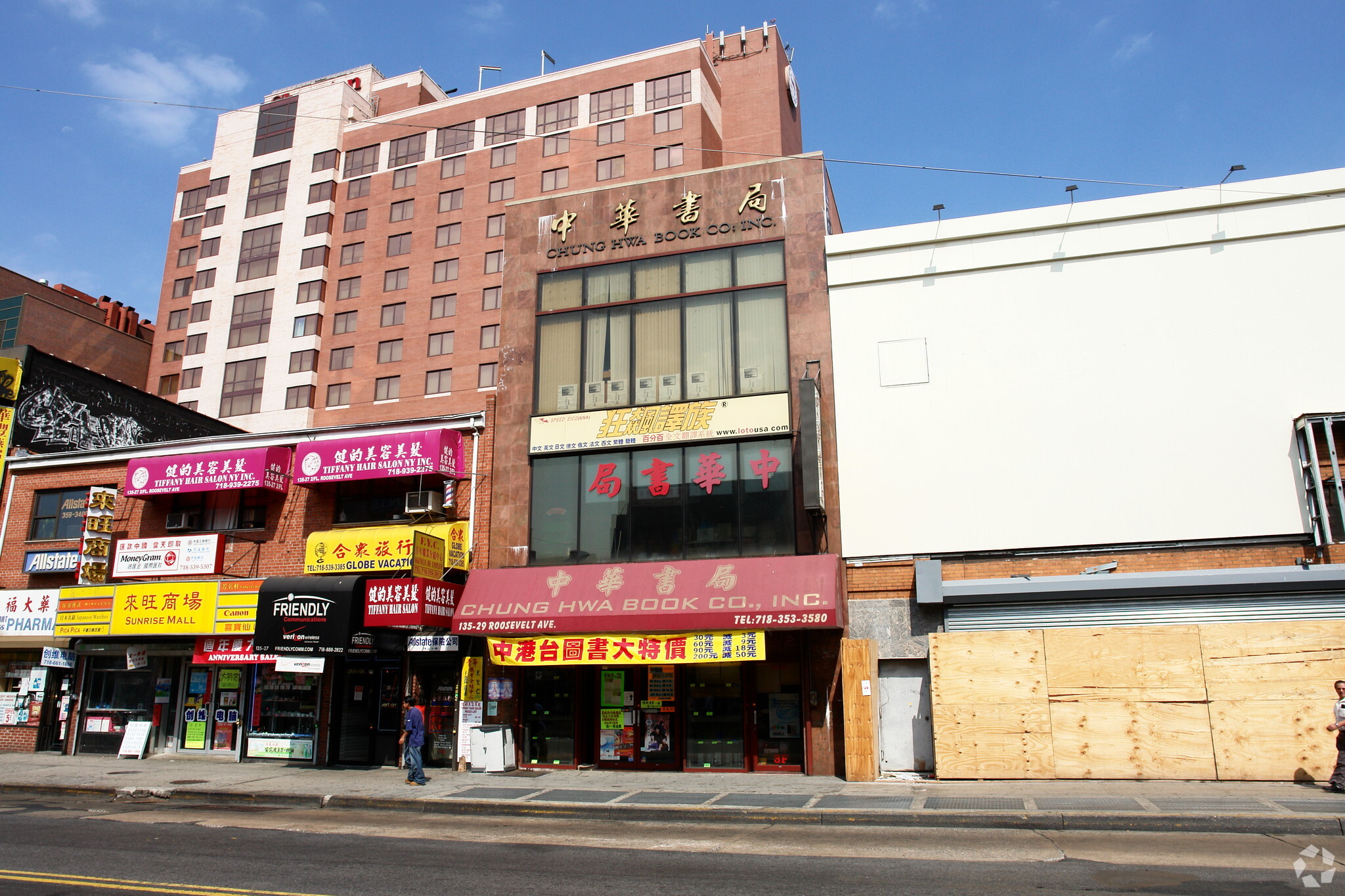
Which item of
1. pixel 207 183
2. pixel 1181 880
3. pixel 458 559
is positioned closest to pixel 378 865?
pixel 1181 880

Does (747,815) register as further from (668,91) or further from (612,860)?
(668,91)

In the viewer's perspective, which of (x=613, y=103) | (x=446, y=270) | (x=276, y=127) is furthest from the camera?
(x=276, y=127)

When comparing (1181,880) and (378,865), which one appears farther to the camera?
(378,865)

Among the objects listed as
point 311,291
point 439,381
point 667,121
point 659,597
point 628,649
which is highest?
point 667,121

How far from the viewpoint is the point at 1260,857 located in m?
9.16

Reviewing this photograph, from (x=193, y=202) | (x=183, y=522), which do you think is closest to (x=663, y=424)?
(x=183, y=522)

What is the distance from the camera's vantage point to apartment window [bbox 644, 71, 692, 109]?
51062 mm

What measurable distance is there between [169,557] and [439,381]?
30.9 meters

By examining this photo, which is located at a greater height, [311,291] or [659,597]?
[311,291]

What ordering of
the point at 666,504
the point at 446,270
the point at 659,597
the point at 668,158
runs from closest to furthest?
the point at 659,597, the point at 666,504, the point at 668,158, the point at 446,270

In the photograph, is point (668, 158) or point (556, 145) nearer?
point (668, 158)

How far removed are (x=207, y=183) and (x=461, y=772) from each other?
5774cm

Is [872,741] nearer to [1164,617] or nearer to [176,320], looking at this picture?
[1164,617]

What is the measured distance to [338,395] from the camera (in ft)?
178
